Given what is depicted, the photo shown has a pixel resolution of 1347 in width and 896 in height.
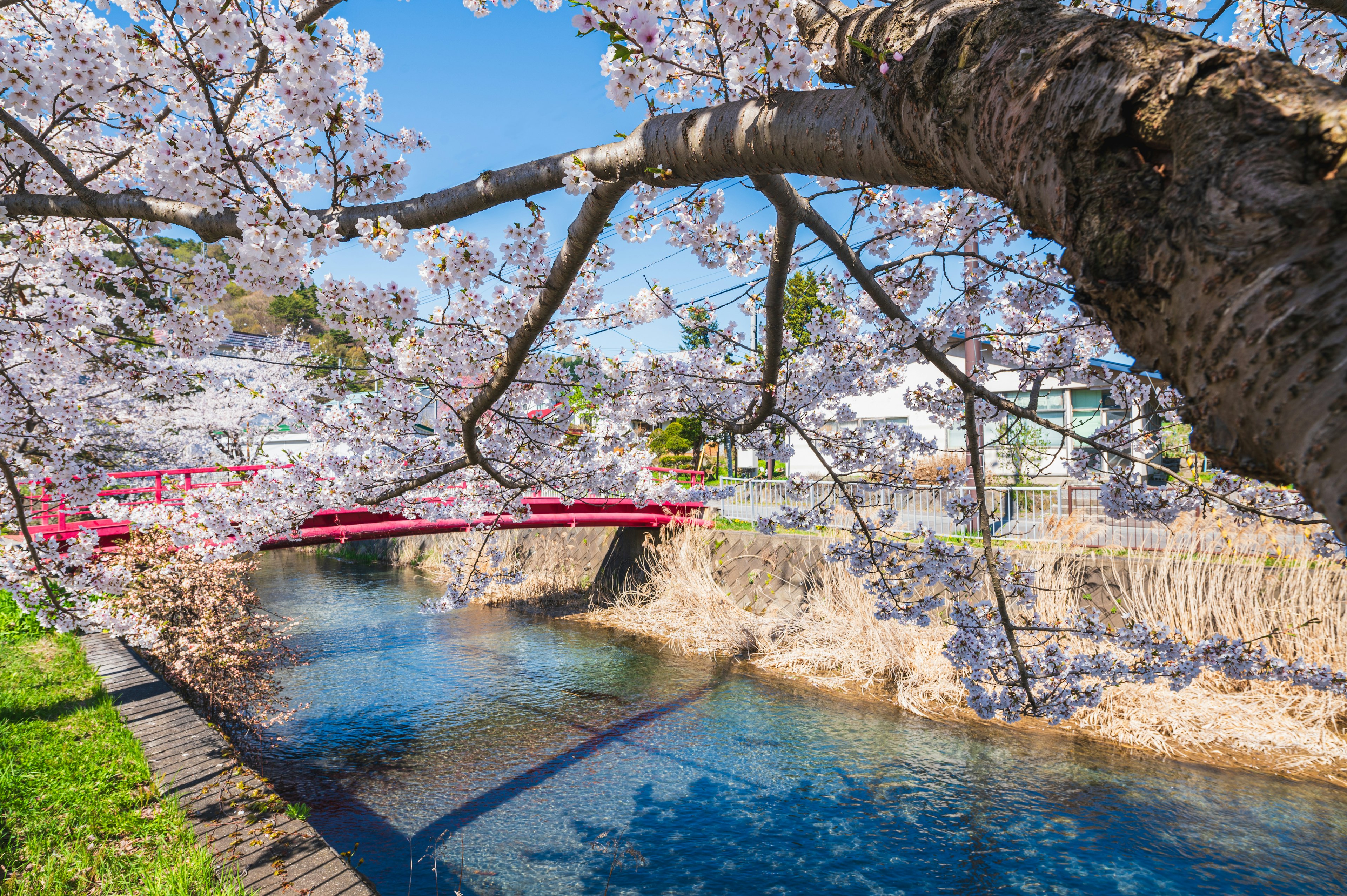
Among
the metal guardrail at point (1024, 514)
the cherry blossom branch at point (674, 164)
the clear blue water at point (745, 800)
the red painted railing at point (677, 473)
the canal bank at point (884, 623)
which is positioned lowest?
the clear blue water at point (745, 800)

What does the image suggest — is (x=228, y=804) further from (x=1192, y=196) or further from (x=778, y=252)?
(x=1192, y=196)

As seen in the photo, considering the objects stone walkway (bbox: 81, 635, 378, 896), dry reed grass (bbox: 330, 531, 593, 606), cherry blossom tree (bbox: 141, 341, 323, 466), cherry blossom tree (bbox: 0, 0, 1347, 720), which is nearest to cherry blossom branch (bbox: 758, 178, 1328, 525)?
cherry blossom tree (bbox: 0, 0, 1347, 720)

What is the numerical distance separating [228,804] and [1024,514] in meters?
10.1

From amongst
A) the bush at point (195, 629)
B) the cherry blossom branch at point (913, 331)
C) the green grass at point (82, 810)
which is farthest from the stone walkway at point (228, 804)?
the cherry blossom branch at point (913, 331)

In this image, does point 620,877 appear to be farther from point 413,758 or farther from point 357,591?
point 357,591

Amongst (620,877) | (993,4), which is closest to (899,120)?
(993,4)

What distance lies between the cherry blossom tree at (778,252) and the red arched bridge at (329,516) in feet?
1.23

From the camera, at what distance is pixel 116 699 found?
19.5 ft

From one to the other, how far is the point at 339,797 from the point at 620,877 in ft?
10.4

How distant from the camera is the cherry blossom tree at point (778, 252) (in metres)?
0.78

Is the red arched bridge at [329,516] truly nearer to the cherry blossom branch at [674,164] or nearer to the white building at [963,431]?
the cherry blossom branch at [674,164]

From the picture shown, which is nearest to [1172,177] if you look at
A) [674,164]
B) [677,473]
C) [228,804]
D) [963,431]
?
[674,164]

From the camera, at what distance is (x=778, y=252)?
2729mm

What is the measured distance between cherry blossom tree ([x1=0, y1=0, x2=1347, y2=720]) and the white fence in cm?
286
